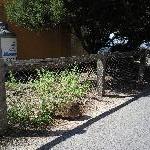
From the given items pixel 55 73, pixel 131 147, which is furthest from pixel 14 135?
pixel 55 73

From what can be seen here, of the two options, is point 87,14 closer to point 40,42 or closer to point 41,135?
point 40,42

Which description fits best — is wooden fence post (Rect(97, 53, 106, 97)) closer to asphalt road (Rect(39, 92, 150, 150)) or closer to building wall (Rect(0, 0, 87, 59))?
asphalt road (Rect(39, 92, 150, 150))

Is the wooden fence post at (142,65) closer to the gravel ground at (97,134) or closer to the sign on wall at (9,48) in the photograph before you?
the sign on wall at (9,48)

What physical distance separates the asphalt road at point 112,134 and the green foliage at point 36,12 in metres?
4.22

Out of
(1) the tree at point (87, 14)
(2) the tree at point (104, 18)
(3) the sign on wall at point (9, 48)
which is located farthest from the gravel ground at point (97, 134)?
(3) the sign on wall at point (9, 48)

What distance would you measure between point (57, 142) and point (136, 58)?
367 inches

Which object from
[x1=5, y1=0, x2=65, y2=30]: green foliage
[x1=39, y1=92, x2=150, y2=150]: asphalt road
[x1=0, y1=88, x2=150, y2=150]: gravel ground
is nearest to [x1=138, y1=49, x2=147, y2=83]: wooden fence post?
[x1=5, y1=0, x2=65, y2=30]: green foliage

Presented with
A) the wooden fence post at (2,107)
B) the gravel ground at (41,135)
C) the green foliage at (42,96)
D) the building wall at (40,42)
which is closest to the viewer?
the gravel ground at (41,135)

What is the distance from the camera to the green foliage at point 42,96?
8406mm

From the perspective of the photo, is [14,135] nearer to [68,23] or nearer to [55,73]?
[55,73]

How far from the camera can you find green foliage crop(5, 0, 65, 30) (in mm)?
13491

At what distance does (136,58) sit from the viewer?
16.4m

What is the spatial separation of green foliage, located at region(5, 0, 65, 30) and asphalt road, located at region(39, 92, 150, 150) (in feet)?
13.9

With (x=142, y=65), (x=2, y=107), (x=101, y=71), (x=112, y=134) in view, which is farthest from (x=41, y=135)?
(x=142, y=65)
